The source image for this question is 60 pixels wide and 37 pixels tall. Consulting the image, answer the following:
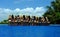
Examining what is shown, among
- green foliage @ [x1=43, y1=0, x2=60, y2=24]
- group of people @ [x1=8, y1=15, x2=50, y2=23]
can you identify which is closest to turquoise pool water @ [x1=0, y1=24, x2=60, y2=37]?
group of people @ [x1=8, y1=15, x2=50, y2=23]

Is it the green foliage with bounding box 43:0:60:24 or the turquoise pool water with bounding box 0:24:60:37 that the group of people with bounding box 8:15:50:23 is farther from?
the green foliage with bounding box 43:0:60:24

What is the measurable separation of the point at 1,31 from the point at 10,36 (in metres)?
0.24

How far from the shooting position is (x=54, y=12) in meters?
5.16

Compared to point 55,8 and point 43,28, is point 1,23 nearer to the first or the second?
point 43,28

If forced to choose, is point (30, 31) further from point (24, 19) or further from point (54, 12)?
point (54, 12)

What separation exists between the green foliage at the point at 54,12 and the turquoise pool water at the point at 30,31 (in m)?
0.64

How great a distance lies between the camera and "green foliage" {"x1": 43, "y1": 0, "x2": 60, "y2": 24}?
4.84m

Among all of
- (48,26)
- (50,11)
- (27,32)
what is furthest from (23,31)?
(50,11)

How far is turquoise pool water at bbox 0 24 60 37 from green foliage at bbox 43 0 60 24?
2.12 ft

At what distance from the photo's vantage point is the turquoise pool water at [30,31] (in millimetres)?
3780

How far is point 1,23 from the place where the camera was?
11.2 ft

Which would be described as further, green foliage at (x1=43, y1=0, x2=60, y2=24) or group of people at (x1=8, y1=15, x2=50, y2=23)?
green foliage at (x1=43, y1=0, x2=60, y2=24)

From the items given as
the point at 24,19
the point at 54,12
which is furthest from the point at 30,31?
the point at 54,12

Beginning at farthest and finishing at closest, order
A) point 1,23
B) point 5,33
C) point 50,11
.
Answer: point 50,11 < point 5,33 < point 1,23
